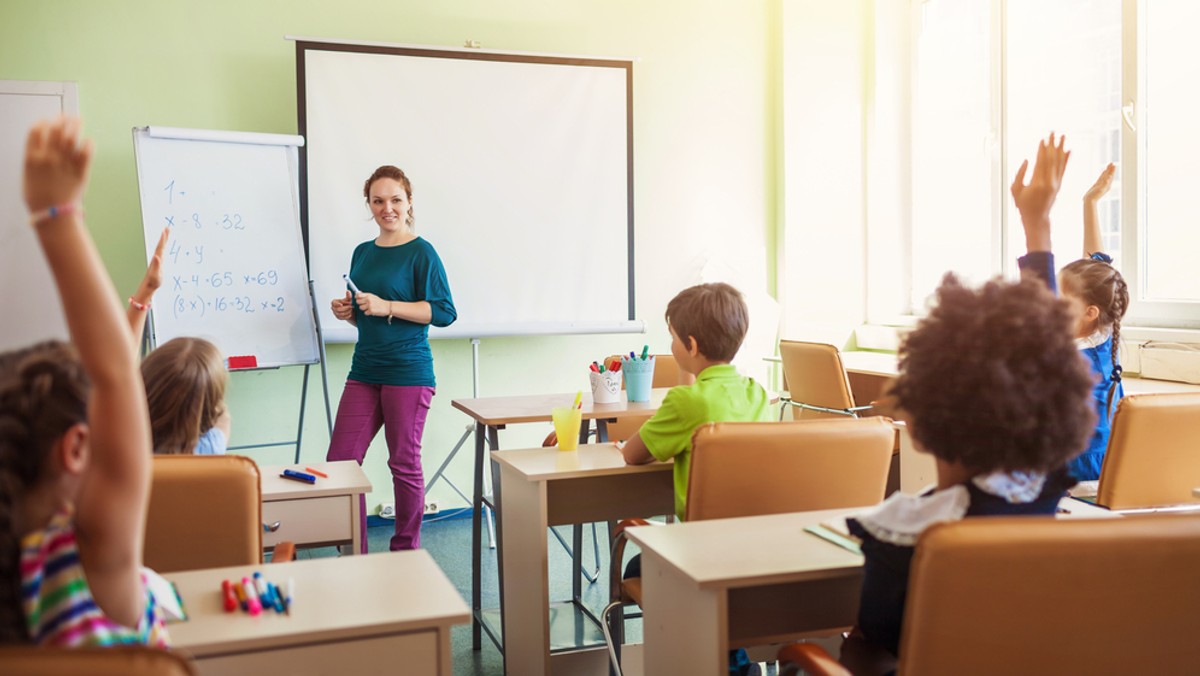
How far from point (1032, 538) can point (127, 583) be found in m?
0.96

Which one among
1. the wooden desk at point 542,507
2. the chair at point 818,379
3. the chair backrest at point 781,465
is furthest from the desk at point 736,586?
the chair at point 818,379

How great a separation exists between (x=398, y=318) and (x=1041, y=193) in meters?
2.33

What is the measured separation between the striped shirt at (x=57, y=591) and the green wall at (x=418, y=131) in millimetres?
3473

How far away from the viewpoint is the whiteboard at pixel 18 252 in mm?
3752

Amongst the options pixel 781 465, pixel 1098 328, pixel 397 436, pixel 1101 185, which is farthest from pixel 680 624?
pixel 397 436

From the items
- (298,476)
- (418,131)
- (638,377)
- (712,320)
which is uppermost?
(418,131)

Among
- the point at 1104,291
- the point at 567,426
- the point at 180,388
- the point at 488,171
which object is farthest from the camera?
the point at 488,171

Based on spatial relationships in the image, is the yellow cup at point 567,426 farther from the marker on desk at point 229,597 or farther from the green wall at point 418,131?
the green wall at point 418,131

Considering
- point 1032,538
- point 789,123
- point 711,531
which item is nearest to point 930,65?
point 789,123

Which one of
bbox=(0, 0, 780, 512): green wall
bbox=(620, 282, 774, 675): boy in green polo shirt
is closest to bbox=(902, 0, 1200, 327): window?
bbox=(0, 0, 780, 512): green wall

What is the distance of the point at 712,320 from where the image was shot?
7.55ft

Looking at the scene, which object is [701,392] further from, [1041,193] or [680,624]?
[1041,193]

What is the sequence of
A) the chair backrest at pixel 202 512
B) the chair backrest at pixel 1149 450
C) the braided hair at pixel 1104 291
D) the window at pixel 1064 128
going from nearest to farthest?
1. the chair backrest at pixel 202 512
2. the chair backrest at pixel 1149 450
3. the braided hair at pixel 1104 291
4. the window at pixel 1064 128

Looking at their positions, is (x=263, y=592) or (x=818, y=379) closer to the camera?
(x=263, y=592)
